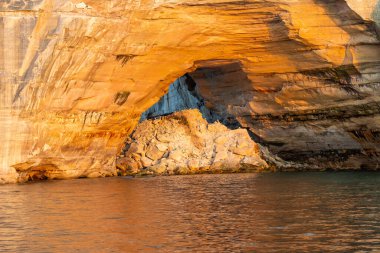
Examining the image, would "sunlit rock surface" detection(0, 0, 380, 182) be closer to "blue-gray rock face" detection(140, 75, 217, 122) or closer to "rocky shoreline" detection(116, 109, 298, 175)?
"rocky shoreline" detection(116, 109, 298, 175)

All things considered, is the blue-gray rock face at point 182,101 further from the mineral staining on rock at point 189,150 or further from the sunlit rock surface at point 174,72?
the sunlit rock surface at point 174,72

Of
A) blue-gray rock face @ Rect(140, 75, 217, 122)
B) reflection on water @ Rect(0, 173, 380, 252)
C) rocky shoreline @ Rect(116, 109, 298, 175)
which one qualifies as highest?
blue-gray rock face @ Rect(140, 75, 217, 122)

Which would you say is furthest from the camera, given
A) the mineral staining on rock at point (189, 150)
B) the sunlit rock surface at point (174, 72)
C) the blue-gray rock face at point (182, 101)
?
the blue-gray rock face at point (182, 101)

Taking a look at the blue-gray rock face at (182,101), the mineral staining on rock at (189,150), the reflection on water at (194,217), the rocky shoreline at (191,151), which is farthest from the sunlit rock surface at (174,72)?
the blue-gray rock face at (182,101)

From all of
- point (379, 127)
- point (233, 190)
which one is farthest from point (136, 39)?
point (379, 127)

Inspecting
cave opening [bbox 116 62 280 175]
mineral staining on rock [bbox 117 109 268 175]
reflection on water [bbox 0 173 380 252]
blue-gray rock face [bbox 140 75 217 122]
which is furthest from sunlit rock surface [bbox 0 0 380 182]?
blue-gray rock face [bbox 140 75 217 122]

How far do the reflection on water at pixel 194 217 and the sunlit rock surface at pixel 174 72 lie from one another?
8.95ft

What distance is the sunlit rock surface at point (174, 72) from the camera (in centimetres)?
2519

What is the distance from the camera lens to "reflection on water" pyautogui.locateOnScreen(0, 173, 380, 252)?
1273 centimetres

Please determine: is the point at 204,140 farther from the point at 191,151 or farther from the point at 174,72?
the point at 174,72

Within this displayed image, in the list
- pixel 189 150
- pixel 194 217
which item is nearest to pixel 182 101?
pixel 189 150

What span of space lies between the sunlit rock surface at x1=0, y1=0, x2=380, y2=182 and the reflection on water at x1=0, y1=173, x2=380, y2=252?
2727 millimetres

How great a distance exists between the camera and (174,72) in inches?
1200

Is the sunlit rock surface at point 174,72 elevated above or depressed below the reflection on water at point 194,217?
above
